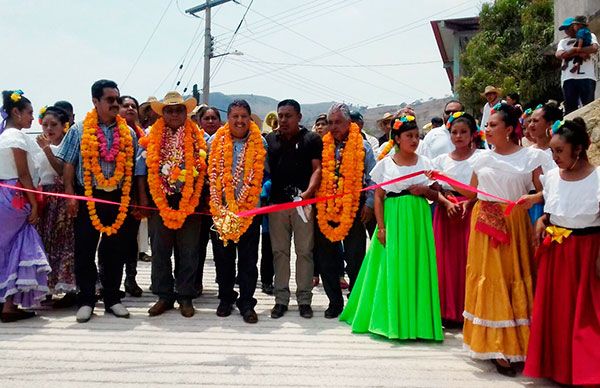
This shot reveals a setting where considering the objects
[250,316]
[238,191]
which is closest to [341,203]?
[238,191]

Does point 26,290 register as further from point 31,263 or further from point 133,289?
point 133,289

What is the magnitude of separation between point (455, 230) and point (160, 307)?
3116mm

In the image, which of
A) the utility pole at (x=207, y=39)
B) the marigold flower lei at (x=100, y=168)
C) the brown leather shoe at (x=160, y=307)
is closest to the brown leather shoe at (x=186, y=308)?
the brown leather shoe at (x=160, y=307)

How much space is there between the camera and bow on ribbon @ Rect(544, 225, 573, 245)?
3795 mm

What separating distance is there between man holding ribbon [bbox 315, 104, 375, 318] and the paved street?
0.53m

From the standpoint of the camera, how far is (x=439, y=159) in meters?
5.43

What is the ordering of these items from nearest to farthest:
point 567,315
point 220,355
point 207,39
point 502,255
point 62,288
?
point 567,315 < point 502,255 < point 220,355 < point 62,288 < point 207,39

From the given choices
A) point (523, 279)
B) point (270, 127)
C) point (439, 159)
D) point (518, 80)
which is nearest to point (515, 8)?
point (518, 80)

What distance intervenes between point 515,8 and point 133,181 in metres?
17.6

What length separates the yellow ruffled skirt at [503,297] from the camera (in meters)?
4.12

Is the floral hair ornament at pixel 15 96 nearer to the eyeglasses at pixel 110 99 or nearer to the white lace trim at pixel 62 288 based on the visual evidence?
the eyeglasses at pixel 110 99

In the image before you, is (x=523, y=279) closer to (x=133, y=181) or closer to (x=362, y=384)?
(x=362, y=384)

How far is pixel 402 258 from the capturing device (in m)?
4.98

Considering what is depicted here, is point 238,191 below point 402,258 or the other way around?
the other way around
